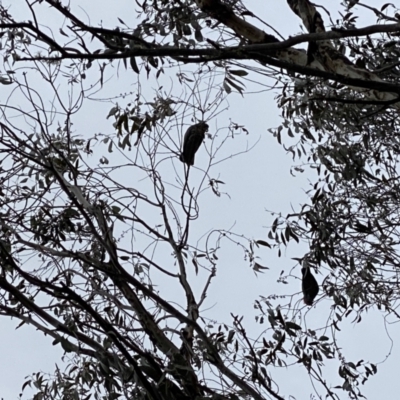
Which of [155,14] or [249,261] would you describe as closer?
[155,14]

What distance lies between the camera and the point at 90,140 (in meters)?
3.74

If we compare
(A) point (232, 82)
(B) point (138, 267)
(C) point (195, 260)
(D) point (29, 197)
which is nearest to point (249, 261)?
(C) point (195, 260)

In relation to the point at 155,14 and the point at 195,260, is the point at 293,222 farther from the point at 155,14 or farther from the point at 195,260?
the point at 155,14

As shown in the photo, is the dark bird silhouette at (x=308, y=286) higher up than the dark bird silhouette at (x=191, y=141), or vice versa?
the dark bird silhouette at (x=191, y=141)

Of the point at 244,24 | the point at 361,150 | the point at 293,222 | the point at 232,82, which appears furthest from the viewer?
the point at 361,150

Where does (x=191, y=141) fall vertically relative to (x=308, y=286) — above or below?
above

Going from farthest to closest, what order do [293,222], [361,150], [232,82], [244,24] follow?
[361,150], [293,222], [232,82], [244,24]

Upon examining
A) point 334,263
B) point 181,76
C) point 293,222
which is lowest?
point 334,263

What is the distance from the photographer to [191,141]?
3395 mm

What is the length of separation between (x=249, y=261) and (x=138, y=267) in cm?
74

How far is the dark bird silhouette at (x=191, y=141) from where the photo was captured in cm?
335

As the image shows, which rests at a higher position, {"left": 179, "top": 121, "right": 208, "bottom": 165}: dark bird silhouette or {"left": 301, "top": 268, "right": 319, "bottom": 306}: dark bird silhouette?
{"left": 179, "top": 121, "right": 208, "bottom": 165}: dark bird silhouette

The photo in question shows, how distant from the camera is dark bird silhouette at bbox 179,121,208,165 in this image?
3348 mm

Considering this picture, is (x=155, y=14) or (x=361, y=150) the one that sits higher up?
(x=155, y=14)
